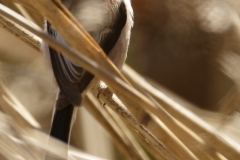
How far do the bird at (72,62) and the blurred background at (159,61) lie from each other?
0.16 meters

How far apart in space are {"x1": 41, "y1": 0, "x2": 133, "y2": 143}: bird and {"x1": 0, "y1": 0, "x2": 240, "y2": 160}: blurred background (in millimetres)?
165

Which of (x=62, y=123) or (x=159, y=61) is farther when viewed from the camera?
(x=159, y=61)

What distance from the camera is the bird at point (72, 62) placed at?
0.75m

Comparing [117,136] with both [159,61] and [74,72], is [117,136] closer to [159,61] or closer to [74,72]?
[74,72]

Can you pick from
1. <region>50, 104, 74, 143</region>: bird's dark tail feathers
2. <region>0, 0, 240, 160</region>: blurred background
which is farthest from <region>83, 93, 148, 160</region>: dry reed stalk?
<region>0, 0, 240, 160</region>: blurred background

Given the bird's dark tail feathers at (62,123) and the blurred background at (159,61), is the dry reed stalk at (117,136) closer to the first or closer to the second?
the bird's dark tail feathers at (62,123)

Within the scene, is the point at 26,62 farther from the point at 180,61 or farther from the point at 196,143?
the point at 196,143

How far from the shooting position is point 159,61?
51.8 inches

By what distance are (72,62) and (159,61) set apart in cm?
58

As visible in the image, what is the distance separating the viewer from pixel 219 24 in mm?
729

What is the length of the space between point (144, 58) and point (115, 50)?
0.39 metres

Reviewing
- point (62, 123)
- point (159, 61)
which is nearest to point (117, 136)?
point (62, 123)

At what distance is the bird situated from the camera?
752 millimetres

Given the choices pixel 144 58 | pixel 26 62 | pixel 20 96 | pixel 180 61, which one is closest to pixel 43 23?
pixel 26 62
